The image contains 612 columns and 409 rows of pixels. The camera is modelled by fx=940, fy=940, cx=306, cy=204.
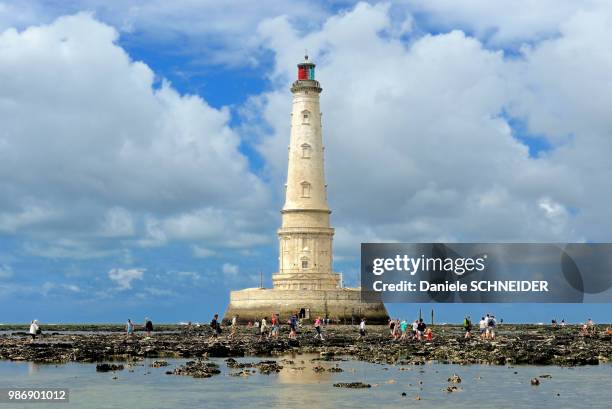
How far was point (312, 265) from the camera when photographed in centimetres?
9281

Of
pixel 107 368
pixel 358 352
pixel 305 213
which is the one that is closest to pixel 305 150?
pixel 305 213

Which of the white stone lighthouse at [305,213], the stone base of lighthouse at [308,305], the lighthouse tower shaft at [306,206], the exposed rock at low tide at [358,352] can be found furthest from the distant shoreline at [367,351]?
the lighthouse tower shaft at [306,206]

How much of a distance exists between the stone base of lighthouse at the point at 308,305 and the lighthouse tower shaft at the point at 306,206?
436cm

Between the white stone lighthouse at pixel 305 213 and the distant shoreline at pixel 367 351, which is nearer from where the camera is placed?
the distant shoreline at pixel 367 351

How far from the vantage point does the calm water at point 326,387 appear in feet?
86.7

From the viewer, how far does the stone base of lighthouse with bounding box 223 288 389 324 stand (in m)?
86.9

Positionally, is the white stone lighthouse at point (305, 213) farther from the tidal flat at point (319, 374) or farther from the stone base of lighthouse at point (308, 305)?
the tidal flat at point (319, 374)

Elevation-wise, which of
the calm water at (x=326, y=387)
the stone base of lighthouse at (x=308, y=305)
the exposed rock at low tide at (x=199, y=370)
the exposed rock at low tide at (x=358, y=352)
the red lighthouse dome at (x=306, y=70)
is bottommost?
the calm water at (x=326, y=387)

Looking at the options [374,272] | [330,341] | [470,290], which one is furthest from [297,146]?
[330,341]

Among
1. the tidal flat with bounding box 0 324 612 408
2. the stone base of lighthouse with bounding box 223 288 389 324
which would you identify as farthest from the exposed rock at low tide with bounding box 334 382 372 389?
the stone base of lighthouse with bounding box 223 288 389 324

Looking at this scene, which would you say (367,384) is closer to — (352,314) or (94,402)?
(94,402)

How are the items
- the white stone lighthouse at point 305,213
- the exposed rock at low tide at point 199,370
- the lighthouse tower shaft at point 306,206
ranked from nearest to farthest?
the exposed rock at low tide at point 199,370 < the white stone lighthouse at point 305,213 < the lighthouse tower shaft at point 306,206

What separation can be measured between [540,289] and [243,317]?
28984 millimetres

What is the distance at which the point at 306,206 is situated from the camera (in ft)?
304
